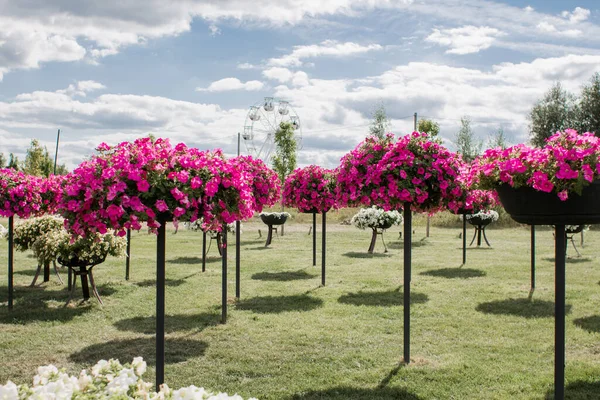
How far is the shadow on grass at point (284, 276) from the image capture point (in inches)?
453

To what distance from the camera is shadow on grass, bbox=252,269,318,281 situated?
11.5 meters

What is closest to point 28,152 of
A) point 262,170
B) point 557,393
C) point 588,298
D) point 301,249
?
point 301,249

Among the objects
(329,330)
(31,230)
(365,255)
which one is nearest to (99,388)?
(329,330)

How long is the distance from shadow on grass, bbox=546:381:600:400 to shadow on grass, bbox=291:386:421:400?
122cm

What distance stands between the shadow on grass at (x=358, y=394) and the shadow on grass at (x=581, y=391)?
1.22m

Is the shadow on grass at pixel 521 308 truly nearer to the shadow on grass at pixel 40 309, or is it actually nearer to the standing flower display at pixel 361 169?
the standing flower display at pixel 361 169

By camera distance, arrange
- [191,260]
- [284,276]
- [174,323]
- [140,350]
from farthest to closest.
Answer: [191,260], [284,276], [174,323], [140,350]

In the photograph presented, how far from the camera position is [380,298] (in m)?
9.30

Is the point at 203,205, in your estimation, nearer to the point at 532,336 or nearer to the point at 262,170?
the point at 262,170

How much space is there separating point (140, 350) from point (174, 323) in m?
1.38

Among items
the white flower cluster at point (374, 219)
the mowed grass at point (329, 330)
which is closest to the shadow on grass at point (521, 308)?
the mowed grass at point (329, 330)

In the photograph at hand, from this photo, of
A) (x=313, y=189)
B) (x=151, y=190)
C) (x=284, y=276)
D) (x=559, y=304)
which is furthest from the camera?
(x=284, y=276)

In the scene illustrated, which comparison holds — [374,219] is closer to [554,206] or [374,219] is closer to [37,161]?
[554,206]

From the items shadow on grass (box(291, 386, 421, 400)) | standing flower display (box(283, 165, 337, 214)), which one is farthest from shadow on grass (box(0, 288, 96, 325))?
shadow on grass (box(291, 386, 421, 400))
